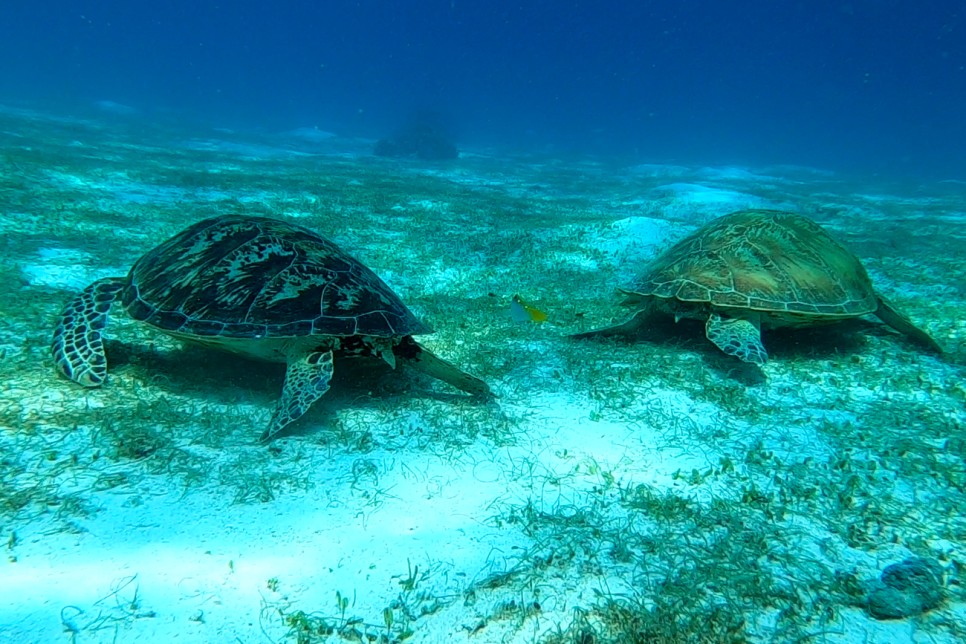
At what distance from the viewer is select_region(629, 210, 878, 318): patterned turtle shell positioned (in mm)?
5188

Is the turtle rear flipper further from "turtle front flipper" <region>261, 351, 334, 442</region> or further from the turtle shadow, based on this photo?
"turtle front flipper" <region>261, 351, 334, 442</region>

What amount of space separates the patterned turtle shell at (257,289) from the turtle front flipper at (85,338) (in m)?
0.25

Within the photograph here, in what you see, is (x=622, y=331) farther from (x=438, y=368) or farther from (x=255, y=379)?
(x=255, y=379)

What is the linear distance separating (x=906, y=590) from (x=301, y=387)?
166 inches

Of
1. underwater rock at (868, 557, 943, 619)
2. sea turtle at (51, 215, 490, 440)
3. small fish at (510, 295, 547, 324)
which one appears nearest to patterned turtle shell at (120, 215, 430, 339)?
sea turtle at (51, 215, 490, 440)

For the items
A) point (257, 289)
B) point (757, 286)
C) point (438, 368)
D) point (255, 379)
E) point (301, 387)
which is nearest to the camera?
point (301, 387)

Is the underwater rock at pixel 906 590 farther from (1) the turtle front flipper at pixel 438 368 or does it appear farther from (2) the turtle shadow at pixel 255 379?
(2) the turtle shadow at pixel 255 379

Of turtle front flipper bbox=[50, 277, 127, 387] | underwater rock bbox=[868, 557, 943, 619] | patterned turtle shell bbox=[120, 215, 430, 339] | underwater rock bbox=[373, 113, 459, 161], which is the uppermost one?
underwater rock bbox=[373, 113, 459, 161]

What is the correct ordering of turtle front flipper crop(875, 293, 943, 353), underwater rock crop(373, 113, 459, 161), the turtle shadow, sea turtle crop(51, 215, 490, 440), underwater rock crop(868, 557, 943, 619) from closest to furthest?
underwater rock crop(868, 557, 943, 619) < sea turtle crop(51, 215, 490, 440) < the turtle shadow < turtle front flipper crop(875, 293, 943, 353) < underwater rock crop(373, 113, 459, 161)

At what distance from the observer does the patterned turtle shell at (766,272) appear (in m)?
5.19

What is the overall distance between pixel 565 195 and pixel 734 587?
18016 mm

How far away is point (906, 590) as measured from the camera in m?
2.52

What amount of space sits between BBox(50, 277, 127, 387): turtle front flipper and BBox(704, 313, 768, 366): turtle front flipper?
6111 millimetres

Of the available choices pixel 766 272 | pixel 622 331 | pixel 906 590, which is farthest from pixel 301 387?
pixel 766 272
